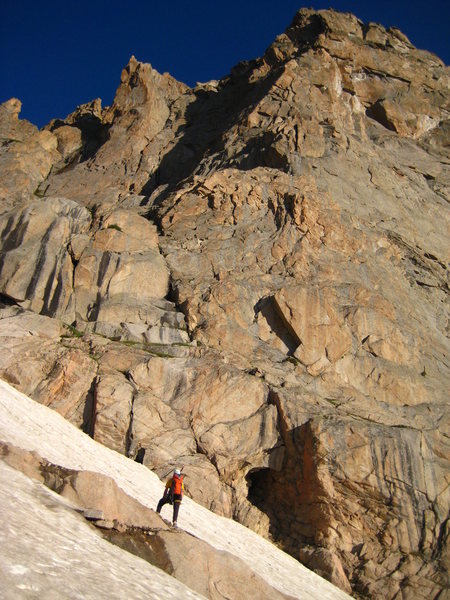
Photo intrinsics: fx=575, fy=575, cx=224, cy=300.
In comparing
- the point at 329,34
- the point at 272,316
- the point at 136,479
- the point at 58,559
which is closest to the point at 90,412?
the point at 136,479

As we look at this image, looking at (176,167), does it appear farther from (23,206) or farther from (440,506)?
(440,506)

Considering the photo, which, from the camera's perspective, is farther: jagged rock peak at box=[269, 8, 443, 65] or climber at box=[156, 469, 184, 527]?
jagged rock peak at box=[269, 8, 443, 65]

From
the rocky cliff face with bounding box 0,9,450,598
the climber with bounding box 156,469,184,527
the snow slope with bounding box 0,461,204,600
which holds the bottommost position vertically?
the snow slope with bounding box 0,461,204,600

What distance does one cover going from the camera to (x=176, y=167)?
2212 inches

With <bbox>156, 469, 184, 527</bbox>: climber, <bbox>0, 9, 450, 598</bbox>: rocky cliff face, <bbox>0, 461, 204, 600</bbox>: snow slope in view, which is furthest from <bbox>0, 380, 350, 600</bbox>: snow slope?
<bbox>0, 461, 204, 600</bbox>: snow slope

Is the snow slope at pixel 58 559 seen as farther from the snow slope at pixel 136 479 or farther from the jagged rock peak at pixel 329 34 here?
the jagged rock peak at pixel 329 34

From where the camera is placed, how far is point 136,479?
68.6ft

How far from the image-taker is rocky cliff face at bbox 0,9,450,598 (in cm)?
2533

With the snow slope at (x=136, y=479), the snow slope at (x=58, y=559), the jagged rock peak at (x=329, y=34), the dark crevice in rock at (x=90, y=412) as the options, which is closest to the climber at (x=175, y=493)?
the snow slope at (x=136, y=479)

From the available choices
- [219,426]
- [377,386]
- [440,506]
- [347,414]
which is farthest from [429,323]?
[219,426]

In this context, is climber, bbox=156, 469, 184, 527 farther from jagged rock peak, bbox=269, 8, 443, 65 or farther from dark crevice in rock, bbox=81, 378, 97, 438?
jagged rock peak, bbox=269, 8, 443, 65

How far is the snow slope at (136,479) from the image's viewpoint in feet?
59.4

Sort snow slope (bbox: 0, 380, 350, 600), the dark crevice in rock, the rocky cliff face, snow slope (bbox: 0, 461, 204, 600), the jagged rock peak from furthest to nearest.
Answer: the jagged rock peak → the rocky cliff face → the dark crevice in rock → snow slope (bbox: 0, 380, 350, 600) → snow slope (bbox: 0, 461, 204, 600)

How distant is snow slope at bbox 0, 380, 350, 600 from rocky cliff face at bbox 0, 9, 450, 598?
2070 millimetres
